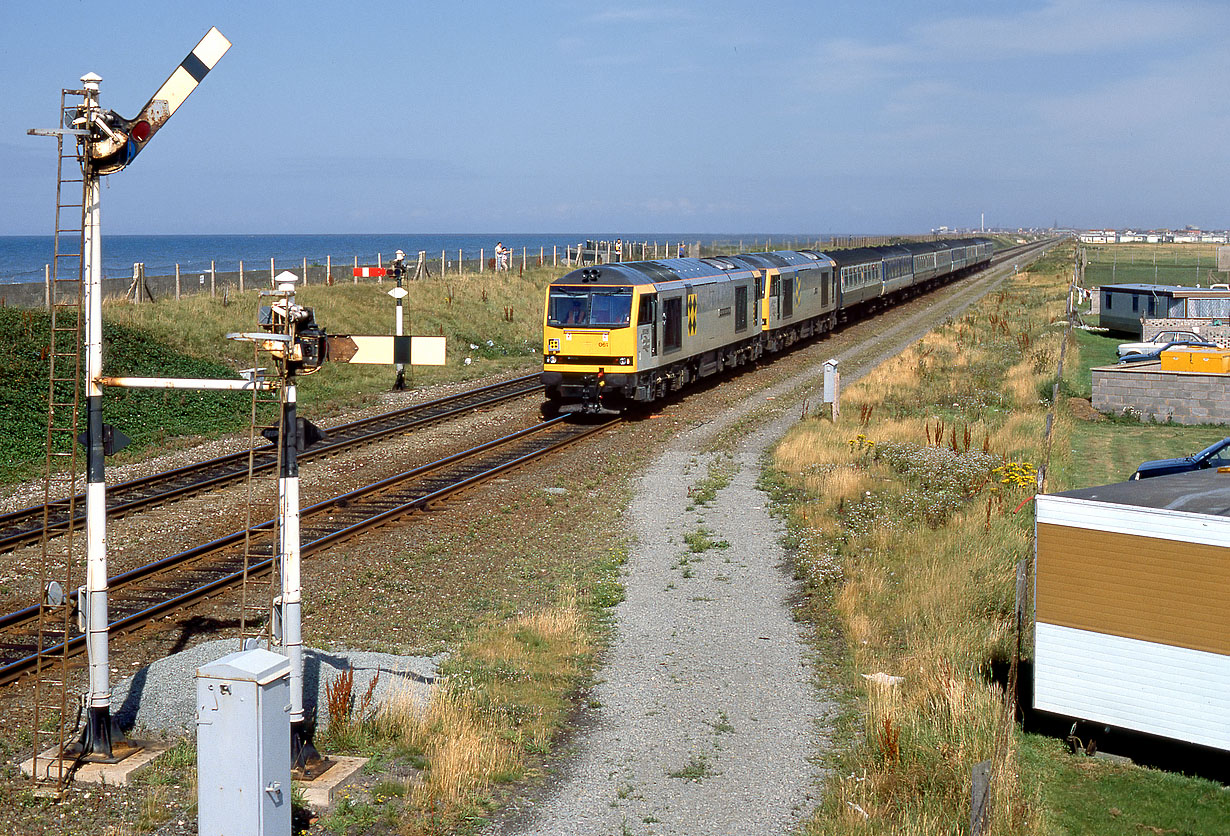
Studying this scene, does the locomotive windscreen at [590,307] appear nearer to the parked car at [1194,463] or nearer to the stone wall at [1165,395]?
the stone wall at [1165,395]

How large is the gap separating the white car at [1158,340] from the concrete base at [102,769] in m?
29.4

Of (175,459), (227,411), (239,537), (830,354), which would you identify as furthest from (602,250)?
(239,537)

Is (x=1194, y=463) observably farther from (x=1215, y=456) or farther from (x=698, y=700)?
(x=698, y=700)

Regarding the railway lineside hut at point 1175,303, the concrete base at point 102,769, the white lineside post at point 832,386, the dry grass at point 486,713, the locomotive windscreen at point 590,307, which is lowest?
the concrete base at point 102,769

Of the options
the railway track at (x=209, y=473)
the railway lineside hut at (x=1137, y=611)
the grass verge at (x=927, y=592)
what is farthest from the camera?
the railway track at (x=209, y=473)

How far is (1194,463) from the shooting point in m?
15.1

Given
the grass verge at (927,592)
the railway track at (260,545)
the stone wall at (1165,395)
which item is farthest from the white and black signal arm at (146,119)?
the stone wall at (1165,395)

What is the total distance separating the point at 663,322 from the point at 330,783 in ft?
60.3

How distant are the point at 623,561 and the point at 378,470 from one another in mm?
6859

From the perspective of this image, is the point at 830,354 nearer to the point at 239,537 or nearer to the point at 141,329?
the point at 141,329

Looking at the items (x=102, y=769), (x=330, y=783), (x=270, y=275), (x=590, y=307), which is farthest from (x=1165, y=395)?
(x=270, y=275)

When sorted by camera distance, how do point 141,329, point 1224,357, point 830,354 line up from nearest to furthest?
1. point 1224,357
2. point 141,329
3. point 830,354

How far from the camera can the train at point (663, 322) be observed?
2398 cm

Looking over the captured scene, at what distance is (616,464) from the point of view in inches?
816
